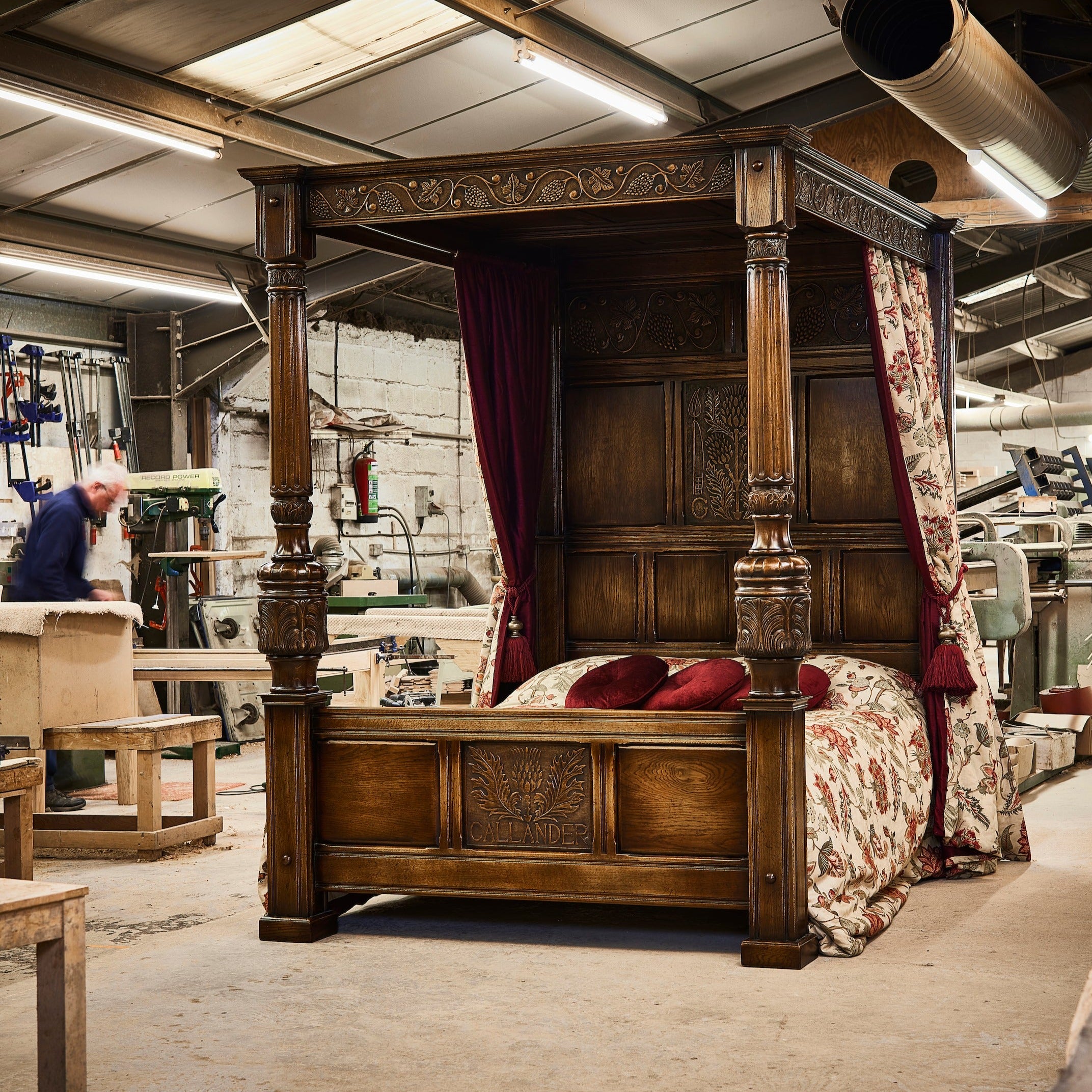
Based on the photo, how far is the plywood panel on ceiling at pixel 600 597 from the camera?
6250 mm

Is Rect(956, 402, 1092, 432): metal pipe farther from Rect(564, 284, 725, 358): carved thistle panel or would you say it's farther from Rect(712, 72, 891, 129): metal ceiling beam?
Rect(564, 284, 725, 358): carved thistle panel

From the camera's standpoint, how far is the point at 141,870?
20.2ft

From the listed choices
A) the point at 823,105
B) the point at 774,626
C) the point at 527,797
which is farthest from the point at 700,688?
the point at 823,105

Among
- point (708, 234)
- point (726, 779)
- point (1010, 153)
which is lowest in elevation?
point (726, 779)

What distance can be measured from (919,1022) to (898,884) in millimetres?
1602

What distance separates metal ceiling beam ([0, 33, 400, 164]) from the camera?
6152 mm

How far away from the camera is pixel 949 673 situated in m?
5.61

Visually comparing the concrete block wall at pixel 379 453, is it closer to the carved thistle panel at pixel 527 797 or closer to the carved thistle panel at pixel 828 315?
the carved thistle panel at pixel 828 315

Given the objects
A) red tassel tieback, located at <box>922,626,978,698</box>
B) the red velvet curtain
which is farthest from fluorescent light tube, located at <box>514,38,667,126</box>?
red tassel tieback, located at <box>922,626,978,698</box>

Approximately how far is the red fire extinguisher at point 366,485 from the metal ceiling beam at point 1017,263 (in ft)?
17.5

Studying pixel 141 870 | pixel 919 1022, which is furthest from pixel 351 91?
pixel 919 1022

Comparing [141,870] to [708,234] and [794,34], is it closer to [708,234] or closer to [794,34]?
[708,234]

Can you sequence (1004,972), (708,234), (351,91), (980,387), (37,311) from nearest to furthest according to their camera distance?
(1004,972), (708,234), (351,91), (37,311), (980,387)

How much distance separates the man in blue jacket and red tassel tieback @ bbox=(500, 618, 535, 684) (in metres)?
2.51
